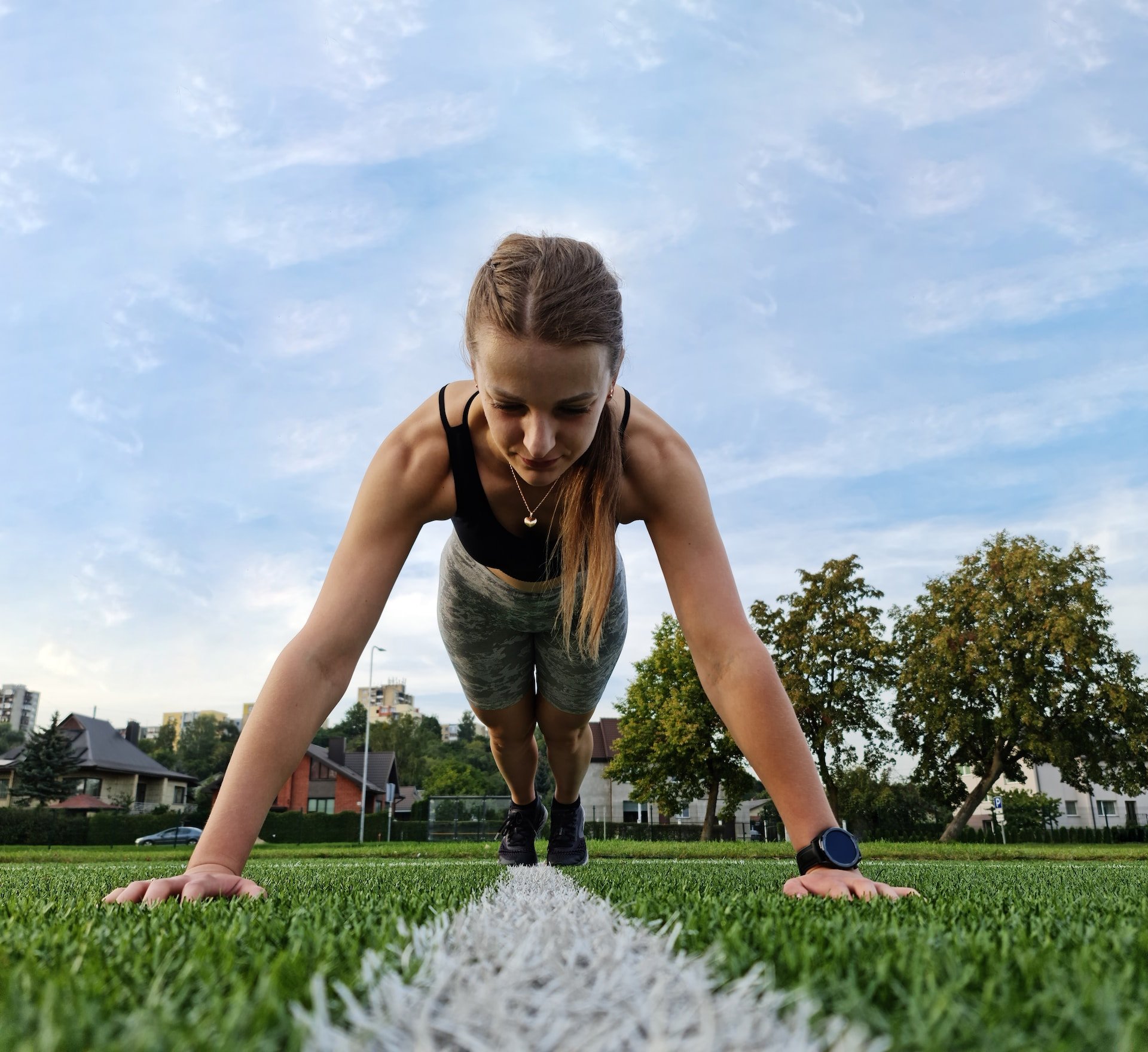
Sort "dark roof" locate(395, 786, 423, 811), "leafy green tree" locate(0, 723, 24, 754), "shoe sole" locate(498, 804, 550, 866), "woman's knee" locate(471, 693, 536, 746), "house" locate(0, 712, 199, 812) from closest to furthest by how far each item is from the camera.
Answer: "woman's knee" locate(471, 693, 536, 746), "shoe sole" locate(498, 804, 550, 866), "house" locate(0, 712, 199, 812), "dark roof" locate(395, 786, 423, 811), "leafy green tree" locate(0, 723, 24, 754)

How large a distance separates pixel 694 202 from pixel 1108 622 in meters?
24.7

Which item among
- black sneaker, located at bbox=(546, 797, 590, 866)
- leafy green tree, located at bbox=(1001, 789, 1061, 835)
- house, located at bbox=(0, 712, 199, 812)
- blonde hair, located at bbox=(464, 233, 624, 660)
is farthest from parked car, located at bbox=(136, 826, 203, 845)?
leafy green tree, located at bbox=(1001, 789, 1061, 835)

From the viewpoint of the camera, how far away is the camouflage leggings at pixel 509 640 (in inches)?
143

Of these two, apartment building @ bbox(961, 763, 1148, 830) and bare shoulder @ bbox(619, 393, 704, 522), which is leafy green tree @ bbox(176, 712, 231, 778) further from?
bare shoulder @ bbox(619, 393, 704, 522)

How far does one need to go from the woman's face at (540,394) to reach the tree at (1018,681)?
30012 millimetres

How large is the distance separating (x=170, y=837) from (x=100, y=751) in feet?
69.7

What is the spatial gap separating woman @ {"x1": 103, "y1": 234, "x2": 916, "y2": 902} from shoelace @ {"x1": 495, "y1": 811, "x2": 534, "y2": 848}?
1.70 meters

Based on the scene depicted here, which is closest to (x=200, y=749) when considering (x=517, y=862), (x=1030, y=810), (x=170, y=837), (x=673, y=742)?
(x=170, y=837)

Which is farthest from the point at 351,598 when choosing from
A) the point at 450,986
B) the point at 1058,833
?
the point at 1058,833

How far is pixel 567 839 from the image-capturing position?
15.4 feet

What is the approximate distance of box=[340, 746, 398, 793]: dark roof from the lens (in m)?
62.1

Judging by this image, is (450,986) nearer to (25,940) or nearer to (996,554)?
(25,940)

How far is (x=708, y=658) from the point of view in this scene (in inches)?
→ 97.2

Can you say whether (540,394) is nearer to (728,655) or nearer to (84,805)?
(728,655)
